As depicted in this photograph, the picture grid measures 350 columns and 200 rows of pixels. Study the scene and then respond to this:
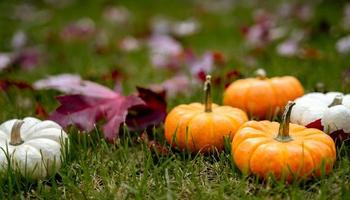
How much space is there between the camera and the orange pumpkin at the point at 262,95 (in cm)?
225

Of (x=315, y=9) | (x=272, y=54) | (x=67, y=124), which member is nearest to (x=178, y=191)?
(x=67, y=124)

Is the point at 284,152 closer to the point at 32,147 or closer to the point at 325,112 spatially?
the point at 325,112

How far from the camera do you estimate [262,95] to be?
Result: 2244 millimetres

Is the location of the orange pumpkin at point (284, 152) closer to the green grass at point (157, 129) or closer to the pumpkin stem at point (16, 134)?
the green grass at point (157, 129)

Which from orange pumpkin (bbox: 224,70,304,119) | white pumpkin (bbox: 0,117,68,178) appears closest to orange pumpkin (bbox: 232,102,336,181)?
orange pumpkin (bbox: 224,70,304,119)

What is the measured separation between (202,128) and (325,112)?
0.48 metres

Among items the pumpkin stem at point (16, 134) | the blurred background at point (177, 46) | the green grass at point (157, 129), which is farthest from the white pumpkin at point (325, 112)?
the pumpkin stem at point (16, 134)

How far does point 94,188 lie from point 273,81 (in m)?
1.01

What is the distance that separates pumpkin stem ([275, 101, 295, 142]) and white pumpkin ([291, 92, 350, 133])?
23 cm

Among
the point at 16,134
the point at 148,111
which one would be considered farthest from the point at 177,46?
the point at 16,134

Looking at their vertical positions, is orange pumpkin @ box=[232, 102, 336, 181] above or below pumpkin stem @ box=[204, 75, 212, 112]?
below

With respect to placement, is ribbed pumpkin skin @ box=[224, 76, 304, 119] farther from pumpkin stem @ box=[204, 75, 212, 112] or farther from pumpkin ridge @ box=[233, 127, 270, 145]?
pumpkin ridge @ box=[233, 127, 270, 145]

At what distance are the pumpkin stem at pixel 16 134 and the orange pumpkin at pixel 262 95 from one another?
3.14ft

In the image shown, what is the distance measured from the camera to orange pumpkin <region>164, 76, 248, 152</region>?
1944mm
